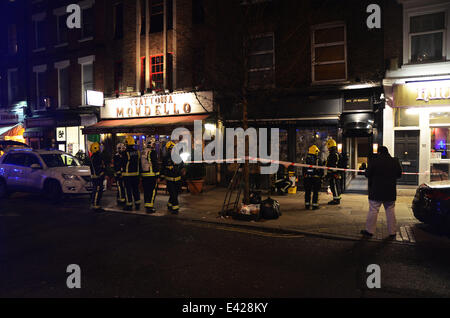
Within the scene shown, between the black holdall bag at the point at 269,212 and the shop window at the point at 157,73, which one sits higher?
the shop window at the point at 157,73

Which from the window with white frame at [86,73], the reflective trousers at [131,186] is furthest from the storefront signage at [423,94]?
the window with white frame at [86,73]

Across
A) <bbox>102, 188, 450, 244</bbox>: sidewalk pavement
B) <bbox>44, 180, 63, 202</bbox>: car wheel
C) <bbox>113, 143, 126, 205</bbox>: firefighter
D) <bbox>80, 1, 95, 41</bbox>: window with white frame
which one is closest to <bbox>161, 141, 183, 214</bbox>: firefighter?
<bbox>102, 188, 450, 244</bbox>: sidewalk pavement

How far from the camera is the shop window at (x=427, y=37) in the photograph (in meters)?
11.7

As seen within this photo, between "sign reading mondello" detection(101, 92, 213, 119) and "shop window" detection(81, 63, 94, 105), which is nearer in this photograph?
"sign reading mondello" detection(101, 92, 213, 119)

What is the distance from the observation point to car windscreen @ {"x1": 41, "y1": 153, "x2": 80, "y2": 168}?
12.2 meters

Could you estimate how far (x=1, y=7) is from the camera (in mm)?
23703

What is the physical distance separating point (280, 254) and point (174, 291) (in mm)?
2307

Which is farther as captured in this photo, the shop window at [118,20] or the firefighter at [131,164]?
the shop window at [118,20]

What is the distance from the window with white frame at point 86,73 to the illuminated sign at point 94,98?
149cm

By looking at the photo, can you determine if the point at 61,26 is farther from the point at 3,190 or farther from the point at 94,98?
the point at 3,190

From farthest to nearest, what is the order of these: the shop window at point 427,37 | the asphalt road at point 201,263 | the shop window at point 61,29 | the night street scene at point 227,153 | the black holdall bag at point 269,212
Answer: the shop window at point 61,29, the shop window at point 427,37, the black holdall bag at point 269,212, the night street scene at point 227,153, the asphalt road at point 201,263

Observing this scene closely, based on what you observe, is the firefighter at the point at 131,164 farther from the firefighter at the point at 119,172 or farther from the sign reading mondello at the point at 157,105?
the sign reading mondello at the point at 157,105

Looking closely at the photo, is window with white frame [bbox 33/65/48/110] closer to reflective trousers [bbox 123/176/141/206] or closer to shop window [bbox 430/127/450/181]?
reflective trousers [bbox 123/176/141/206]

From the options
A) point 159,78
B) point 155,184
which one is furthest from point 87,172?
point 159,78
